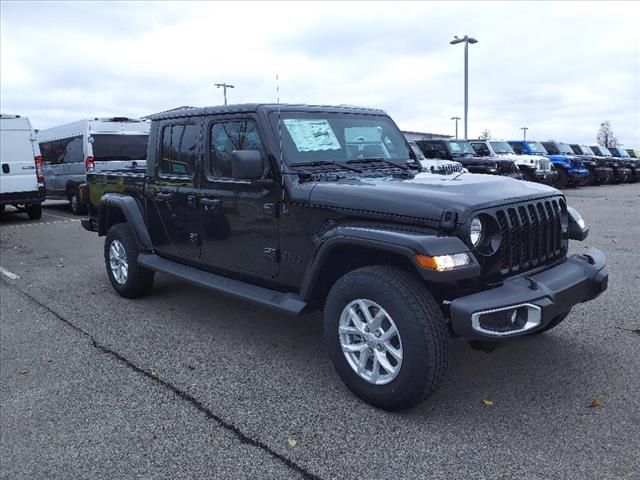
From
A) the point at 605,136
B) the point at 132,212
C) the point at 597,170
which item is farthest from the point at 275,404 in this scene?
the point at 605,136

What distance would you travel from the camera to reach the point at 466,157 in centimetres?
1831

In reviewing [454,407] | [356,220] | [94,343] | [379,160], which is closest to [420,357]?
[454,407]

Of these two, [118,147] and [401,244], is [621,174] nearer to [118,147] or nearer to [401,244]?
[118,147]

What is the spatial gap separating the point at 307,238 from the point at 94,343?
213cm

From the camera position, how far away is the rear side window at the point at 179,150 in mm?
4832

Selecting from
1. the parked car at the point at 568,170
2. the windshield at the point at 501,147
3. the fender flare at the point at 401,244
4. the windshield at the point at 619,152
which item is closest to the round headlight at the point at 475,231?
the fender flare at the point at 401,244

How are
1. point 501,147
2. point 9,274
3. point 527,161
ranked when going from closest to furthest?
1. point 9,274
2. point 527,161
3. point 501,147

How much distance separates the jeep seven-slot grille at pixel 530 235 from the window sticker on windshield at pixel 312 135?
150 centimetres

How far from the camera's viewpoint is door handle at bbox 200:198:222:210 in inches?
176

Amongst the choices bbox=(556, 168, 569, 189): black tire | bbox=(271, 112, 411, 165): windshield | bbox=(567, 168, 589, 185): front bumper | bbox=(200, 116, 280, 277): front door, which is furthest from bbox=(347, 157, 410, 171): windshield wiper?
bbox=(567, 168, 589, 185): front bumper

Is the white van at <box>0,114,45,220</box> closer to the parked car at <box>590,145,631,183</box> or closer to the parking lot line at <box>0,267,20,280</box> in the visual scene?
the parking lot line at <box>0,267,20,280</box>

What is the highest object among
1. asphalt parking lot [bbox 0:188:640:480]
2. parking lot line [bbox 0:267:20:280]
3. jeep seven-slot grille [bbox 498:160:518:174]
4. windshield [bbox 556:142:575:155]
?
windshield [bbox 556:142:575:155]

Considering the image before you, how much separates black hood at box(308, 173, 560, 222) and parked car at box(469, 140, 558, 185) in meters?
14.9

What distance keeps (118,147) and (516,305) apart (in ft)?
38.8
